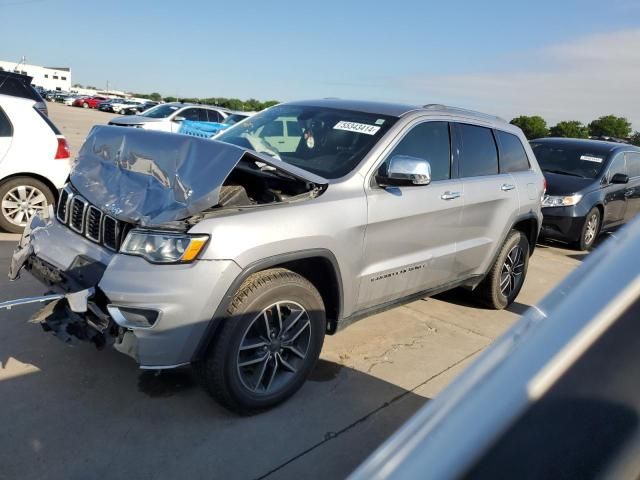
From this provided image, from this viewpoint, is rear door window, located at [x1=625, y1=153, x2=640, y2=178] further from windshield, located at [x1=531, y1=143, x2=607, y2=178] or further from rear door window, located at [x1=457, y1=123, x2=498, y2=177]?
rear door window, located at [x1=457, y1=123, x2=498, y2=177]

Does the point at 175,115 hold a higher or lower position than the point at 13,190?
higher

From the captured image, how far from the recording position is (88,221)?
3.30 m

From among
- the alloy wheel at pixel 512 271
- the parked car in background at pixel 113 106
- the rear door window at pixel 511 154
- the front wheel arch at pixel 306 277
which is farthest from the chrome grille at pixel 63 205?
the parked car in background at pixel 113 106

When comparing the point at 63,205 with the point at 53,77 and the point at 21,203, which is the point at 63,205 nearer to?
the point at 21,203

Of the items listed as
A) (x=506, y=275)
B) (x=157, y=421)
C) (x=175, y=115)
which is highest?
(x=175, y=115)

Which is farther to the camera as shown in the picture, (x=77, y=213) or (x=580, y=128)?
(x=580, y=128)

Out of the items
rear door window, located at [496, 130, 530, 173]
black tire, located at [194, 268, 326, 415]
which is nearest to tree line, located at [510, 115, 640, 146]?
rear door window, located at [496, 130, 530, 173]

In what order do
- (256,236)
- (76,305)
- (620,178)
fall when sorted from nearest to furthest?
(76,305)
(256,236)
(620,178)

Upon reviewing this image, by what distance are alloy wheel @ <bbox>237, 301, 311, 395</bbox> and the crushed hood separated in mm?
743

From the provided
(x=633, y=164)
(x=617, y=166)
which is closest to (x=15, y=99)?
(x=617, y=166)

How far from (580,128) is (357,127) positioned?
978 inches

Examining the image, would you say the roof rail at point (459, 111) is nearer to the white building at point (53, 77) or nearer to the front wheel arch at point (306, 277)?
the front wheel arch at point (306, 277)

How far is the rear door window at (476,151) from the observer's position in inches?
176

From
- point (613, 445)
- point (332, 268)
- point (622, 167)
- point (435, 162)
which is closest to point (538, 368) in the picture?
point (613, 445)
